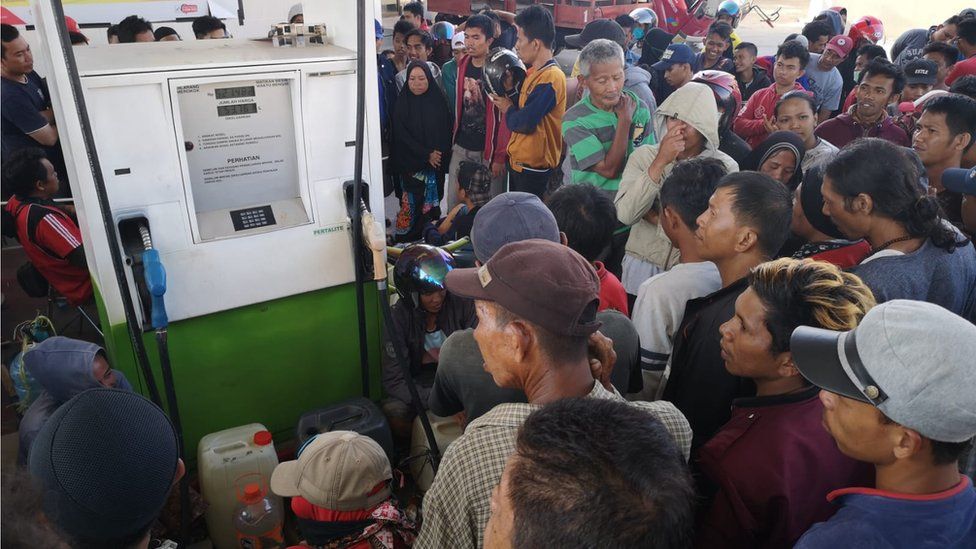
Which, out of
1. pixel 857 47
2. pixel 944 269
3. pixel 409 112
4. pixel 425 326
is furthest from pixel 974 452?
pixel 857 47

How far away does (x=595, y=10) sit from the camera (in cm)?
1072

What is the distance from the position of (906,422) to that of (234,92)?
2.45 metres

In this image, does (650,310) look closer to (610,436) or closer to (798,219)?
(798,219)

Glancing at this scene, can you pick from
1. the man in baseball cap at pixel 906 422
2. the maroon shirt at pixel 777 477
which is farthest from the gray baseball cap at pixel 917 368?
the maroon shirt at pixel 777 477

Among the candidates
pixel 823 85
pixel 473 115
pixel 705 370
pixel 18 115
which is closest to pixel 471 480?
pixel 705 370

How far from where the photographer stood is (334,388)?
3.27 meters

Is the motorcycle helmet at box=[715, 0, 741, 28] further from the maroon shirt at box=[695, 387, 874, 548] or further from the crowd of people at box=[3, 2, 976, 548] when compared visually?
the maroon shirt at box=[695, 387, 874, 548]

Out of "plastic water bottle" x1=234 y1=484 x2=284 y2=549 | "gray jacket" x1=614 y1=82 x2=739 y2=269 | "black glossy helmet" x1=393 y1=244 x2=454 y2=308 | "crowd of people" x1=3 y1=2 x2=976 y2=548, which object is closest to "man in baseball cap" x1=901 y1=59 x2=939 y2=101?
"crowd of people" x1=3 y1=2 x2=976 y2=548

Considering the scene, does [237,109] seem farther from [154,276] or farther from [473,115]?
[473,115]

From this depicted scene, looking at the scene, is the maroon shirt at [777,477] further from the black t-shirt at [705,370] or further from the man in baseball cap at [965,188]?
the man in baseball cap at [965,188]

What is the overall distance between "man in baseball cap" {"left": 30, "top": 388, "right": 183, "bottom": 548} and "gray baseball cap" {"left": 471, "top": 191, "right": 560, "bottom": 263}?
1.22m

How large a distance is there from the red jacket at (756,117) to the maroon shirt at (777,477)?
320 centimetres

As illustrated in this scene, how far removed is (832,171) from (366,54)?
1.86m

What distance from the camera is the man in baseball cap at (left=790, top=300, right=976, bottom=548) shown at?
119 cm
